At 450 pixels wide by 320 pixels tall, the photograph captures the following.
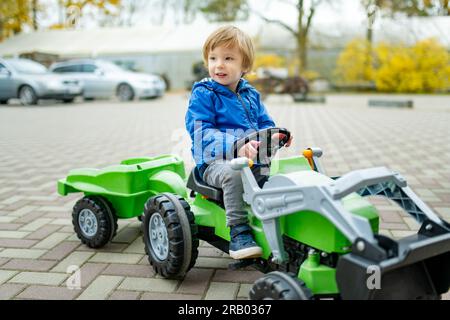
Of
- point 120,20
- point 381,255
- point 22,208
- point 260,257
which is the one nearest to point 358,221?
point 381,255

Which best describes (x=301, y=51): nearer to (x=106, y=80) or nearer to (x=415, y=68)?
(x=415, y=68)

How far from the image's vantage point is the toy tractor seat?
8.43 ft

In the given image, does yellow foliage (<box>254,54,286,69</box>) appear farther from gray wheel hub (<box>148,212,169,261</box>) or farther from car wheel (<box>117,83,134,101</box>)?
gray wheel hub (<box>148,212,169,261</box>)

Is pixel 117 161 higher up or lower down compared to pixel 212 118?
lower down

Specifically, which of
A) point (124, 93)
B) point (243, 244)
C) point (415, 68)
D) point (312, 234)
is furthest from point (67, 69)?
point (312, 234)

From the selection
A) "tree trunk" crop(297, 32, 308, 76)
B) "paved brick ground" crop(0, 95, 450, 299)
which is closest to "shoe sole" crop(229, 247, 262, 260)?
"paved brick ground" crop(0, 95, 450, 299)

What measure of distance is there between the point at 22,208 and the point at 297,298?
3.02 m

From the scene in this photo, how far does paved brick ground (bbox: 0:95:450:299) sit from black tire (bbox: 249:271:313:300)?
1.75 feet

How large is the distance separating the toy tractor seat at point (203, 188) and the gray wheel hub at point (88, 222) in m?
0.82

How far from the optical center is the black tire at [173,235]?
2.55 meters

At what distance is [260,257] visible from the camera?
2.46 meters

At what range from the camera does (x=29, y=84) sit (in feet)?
50.5

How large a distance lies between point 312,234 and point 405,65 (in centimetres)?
2171

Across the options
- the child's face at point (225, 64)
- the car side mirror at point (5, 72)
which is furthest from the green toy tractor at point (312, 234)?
the car side mirror at point (5, 72)
